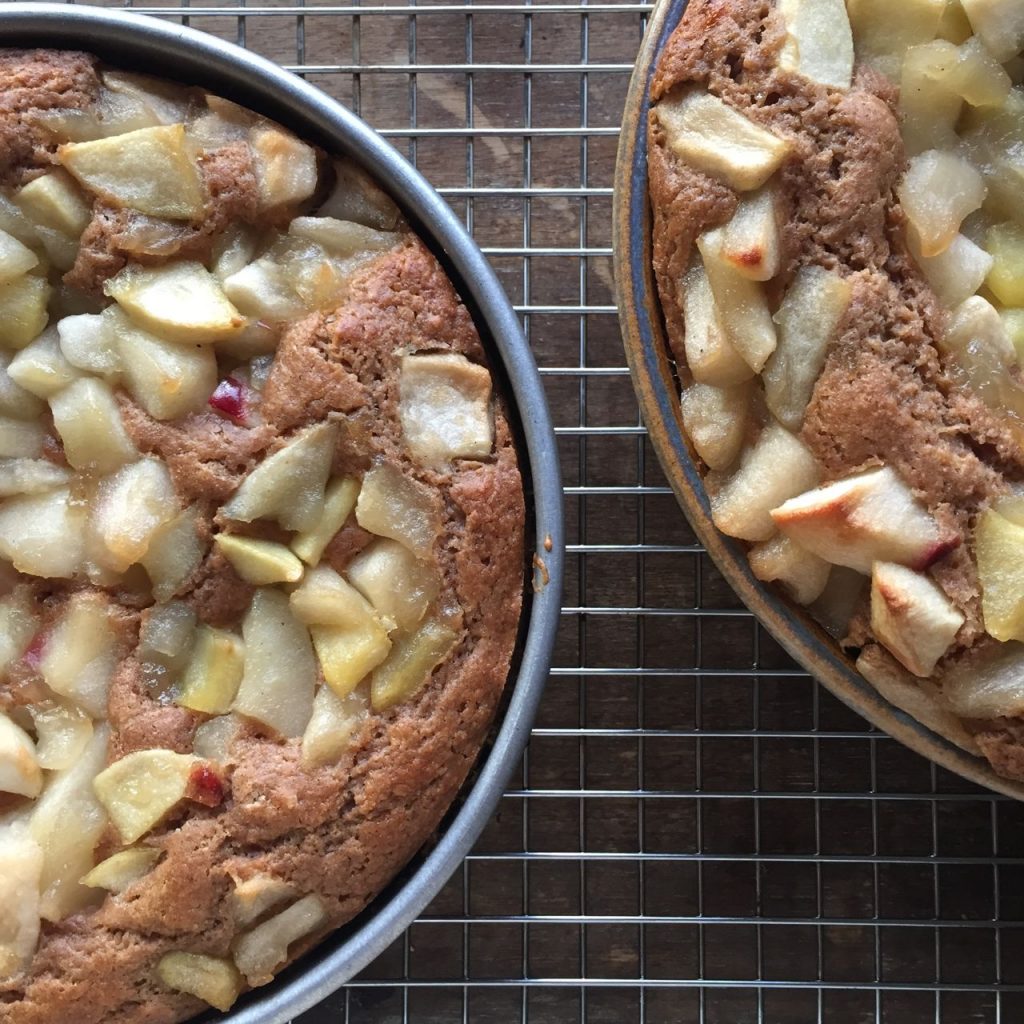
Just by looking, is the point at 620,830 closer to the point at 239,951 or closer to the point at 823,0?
the point at 239,951

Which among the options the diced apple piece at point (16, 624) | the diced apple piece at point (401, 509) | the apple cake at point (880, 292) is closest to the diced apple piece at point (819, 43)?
the apple cake at point (880, 292)

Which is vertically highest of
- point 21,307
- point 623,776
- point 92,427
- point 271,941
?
point 21,307

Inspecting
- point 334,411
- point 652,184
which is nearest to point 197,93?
point 334,411

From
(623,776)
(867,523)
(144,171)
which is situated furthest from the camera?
(623,776)

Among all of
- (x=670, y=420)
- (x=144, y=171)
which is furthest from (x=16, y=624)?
(x=670, y=420)

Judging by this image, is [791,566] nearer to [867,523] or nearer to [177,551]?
[867,523]

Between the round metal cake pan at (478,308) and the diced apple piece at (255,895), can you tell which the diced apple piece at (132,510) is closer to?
the diced apple piece at (255,895)

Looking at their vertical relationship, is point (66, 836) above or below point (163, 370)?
below
